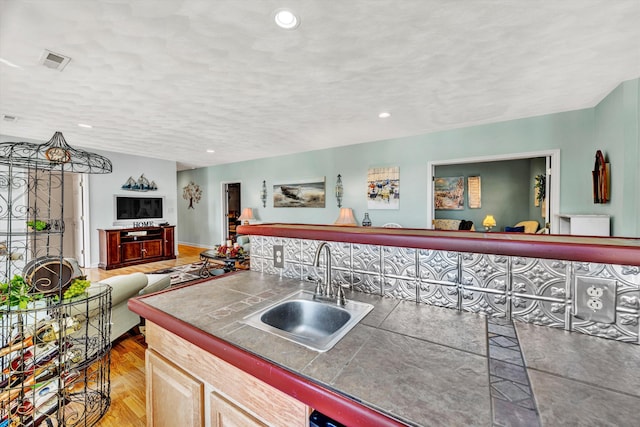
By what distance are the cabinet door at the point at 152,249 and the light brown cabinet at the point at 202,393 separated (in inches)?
211

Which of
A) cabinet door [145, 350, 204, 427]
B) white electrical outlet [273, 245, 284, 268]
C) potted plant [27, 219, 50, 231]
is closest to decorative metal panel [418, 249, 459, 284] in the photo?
white electrical outlet [273, 245, 284, 268]

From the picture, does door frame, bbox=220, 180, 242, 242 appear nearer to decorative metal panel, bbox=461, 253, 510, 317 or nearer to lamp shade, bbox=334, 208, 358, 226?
lamp shade, bbox=334, 208, 358, 226

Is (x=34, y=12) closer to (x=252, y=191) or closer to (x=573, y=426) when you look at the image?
(x=573, y=426)

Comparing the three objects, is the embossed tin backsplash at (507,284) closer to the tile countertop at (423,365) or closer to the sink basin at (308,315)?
the tile countertop at (423,365)

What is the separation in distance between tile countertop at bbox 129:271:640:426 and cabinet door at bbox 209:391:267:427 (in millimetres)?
187

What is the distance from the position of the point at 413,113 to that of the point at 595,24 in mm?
1713

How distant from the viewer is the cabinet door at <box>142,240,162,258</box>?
5.65 meters

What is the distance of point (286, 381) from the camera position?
705 millimetres

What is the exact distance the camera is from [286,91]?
2621 millimetres

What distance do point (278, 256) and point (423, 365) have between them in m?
Result: 1.05

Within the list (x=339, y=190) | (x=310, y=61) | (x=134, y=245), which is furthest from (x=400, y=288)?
(x=134, y=245)

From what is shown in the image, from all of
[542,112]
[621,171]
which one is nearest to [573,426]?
[621,171]

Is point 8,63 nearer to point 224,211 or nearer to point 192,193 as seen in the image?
point 224,211

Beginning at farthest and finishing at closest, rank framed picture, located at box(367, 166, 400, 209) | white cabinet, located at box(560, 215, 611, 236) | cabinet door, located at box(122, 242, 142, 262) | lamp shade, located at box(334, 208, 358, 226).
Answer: cabinet door, located at box(122, 242, 142, 262), lamp shade, located at box(334, 208, 358, 226), framed picture, located at box(367, 166, 400, 209), white cabinet, located at box(560, 215, 611, 236)
